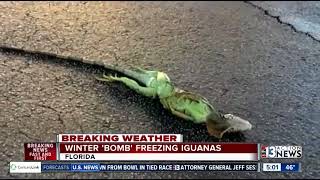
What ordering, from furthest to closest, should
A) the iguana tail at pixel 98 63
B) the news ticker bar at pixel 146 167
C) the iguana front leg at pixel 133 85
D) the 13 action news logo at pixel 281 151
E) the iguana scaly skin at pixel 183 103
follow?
the iguana tail at pixel 98 63 < the iguana front leg at pixel 133 85 < the iguana scaly skin at pixel 183 103 < the 13 action news logo at pixel 281 151 < the news ticker bar at pixel 146 167

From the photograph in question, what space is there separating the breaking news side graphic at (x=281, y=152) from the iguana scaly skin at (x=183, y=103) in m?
0.17

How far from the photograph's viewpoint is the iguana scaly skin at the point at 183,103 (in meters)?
2.51

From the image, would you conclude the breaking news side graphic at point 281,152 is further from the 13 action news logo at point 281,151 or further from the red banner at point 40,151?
the red banner at point 40,151

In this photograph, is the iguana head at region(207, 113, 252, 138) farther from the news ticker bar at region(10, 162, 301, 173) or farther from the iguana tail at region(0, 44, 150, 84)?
the iguana tail at region(0, 44, 150, 84)

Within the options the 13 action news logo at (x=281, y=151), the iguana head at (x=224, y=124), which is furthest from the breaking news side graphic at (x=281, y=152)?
the iguana head at (x=224, y=124)

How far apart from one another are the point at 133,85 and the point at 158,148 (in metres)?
0.62

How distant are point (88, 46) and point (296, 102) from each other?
4.96 ft

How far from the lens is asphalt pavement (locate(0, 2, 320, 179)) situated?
2.55 meters

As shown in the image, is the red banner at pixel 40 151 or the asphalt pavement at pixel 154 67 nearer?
the red banner at pixel 40 151

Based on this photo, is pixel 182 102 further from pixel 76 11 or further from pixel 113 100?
pixel 76 11

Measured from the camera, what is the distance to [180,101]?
2.67 metres

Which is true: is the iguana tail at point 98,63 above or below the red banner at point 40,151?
above

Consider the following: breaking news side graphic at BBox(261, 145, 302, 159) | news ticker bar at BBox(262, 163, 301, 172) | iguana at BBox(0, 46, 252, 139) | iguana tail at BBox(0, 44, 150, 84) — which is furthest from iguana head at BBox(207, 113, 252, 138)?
iguana tail at BBox(0, 44, 150, 84)

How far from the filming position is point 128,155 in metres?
2.37
